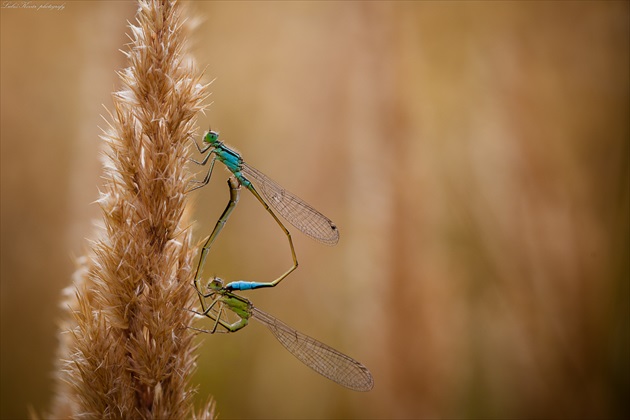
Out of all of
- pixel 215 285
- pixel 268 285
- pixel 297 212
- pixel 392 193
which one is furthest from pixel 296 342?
pixel 392 193

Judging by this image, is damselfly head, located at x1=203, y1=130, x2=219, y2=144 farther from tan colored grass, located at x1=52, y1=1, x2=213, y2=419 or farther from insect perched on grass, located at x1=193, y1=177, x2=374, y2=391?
tan colored grass, located at x1=52, y1=1, x2=213, y2=419

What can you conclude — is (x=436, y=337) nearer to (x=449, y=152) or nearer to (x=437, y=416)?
(x=437, y=416)

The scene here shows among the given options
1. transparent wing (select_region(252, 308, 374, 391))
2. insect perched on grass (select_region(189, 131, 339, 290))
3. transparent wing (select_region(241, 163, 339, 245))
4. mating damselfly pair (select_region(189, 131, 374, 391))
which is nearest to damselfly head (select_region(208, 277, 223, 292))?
mating damselfly pair (select_region(189, 131, 374, 391))

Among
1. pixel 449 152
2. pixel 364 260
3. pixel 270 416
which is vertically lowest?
pixel 270 416

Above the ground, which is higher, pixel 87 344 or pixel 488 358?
pixel 488 358

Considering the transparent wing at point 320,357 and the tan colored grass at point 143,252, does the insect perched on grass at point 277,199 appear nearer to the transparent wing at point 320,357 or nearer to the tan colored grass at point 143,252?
the transparent wing at point 320,357

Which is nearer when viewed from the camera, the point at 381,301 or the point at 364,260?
the point at 381,301

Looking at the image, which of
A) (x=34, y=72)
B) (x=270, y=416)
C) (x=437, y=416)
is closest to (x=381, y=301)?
(x=437, y=416)
